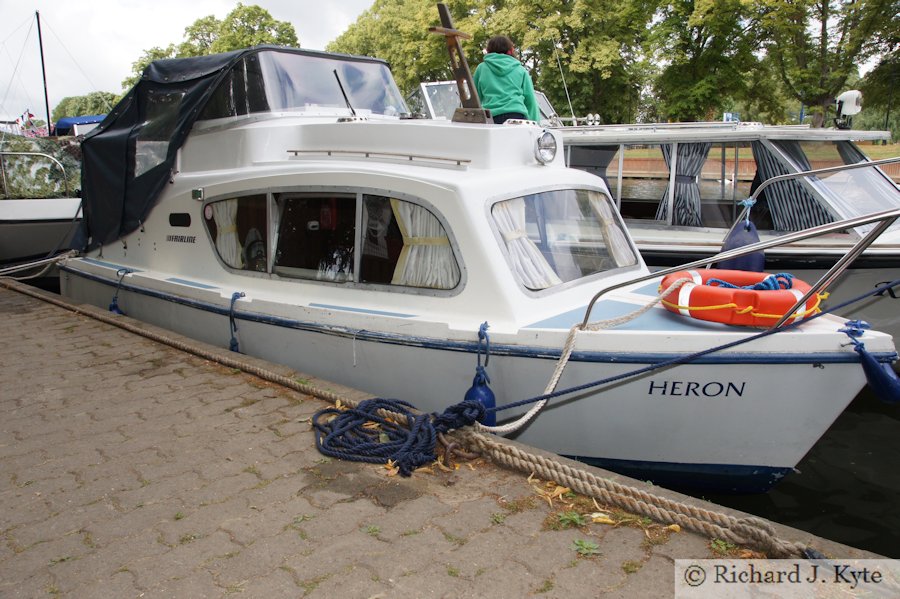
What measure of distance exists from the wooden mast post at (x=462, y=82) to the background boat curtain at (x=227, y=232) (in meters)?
1.98

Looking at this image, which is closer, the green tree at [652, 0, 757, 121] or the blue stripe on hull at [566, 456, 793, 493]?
the blue stripe on hull at [566, 456, 793, 493]

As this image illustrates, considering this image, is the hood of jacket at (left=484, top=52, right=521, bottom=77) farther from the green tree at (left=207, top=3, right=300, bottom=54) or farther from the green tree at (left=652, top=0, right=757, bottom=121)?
the green tree at (left=207, top=3, right=300, bottom=54)

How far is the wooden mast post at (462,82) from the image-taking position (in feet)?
16.5

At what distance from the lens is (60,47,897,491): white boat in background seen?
3734 mm

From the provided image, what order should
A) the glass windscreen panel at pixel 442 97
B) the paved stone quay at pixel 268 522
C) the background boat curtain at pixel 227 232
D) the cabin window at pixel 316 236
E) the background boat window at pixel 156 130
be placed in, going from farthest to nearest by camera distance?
the glass windscreen panel at pixel 442 97 → the background boat window at pixel 156 130 → the background boat curtain at pixel 227 232 → the cabin window at pixel 316 236 → the paved stone quay at pixel 268 522

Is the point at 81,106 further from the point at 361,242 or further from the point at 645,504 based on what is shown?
the point at 645,504

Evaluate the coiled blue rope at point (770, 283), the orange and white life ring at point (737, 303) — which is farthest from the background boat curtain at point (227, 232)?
the coiled blue rope at point (770, 283)

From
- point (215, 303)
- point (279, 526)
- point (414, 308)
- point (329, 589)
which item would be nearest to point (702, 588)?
point (329, 589)

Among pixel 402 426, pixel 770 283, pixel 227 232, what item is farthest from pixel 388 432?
pixel 227 232

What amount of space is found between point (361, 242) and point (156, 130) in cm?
310

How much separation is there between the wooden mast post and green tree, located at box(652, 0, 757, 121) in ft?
44.8

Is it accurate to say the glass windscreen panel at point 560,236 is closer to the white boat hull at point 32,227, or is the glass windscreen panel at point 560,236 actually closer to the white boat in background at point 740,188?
the white boat in background at point 740,188

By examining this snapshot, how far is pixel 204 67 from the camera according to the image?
6359mm

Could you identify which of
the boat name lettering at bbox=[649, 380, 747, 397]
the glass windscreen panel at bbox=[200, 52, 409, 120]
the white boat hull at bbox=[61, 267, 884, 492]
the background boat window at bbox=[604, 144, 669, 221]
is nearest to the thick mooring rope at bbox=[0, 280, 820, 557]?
the white boat hull at bbox=[61, 267, 884, 492]
